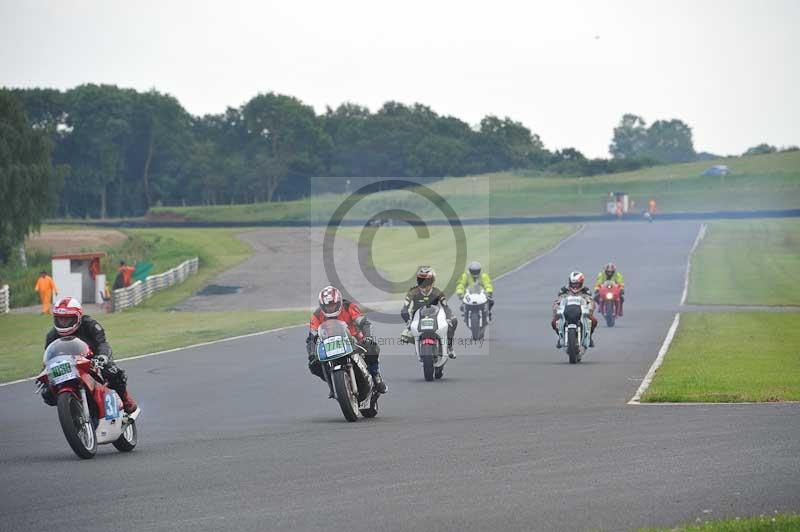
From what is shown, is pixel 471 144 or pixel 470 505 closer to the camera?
pixel 470 505

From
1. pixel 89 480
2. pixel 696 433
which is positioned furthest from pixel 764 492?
pixel 89 480

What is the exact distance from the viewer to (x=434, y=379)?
62.8ft

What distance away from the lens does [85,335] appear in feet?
38.9

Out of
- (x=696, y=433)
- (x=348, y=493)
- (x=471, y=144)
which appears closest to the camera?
(x=348, y=493)

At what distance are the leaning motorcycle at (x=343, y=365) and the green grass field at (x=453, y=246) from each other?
39072 millimetres

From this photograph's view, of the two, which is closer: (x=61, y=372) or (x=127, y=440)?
(x=61, y=372)

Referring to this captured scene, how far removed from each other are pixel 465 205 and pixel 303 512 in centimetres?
9090

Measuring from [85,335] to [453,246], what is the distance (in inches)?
2513

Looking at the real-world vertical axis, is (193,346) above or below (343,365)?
below

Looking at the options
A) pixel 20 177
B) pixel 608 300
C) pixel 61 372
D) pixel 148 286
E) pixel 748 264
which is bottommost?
pixel 148 286

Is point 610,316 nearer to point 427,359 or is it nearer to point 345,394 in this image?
point 427,359

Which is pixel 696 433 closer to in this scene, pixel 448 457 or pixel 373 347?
pixel 448 457

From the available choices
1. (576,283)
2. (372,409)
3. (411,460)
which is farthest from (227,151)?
(411,460)

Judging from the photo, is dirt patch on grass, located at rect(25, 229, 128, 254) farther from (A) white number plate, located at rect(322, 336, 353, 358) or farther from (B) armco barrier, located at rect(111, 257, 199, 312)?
(A) white number plate, located at rect(322, 336, 353, 358)
